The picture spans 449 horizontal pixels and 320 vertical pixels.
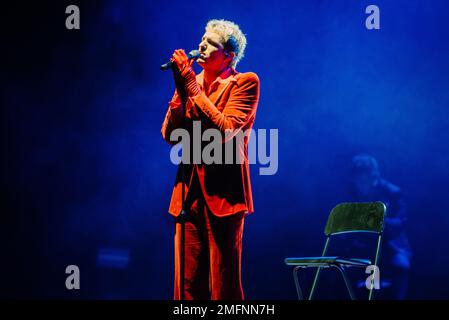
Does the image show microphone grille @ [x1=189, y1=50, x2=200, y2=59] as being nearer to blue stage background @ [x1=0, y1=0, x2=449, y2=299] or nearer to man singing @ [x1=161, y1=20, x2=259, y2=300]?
man singing @ [x1=161, y1=20, x2=259, y2=300]

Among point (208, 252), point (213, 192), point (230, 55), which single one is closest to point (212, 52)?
point (230, 55)

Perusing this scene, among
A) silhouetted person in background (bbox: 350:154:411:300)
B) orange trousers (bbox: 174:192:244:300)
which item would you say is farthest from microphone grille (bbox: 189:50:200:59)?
silhouetted person in background (bbox: 350:154:411:300)

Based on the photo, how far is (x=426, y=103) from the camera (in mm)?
3871

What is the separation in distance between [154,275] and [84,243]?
55cm

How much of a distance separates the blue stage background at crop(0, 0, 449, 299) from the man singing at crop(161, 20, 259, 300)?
1402mm

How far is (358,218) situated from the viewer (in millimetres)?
3074

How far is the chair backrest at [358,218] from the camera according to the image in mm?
2936

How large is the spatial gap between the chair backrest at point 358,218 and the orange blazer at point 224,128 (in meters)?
0.81

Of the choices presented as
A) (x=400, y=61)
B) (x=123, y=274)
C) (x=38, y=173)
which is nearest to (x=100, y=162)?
(x=38, y=173)

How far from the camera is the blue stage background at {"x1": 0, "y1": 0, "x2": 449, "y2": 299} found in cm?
387

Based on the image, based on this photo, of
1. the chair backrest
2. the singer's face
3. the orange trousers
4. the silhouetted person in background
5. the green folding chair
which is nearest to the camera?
the orange trousers

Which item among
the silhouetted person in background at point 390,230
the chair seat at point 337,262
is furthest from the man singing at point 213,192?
the silhouetted person in background at point 390,230
